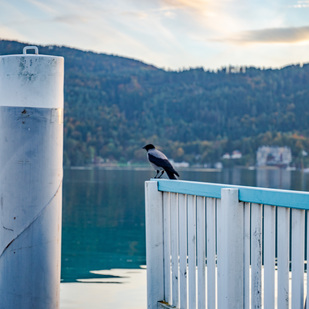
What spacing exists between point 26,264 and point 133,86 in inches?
3561

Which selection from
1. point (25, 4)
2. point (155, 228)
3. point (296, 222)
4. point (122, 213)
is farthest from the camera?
point (25, 4)

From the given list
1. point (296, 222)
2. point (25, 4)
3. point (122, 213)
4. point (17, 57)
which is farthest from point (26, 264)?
point (25, 4)

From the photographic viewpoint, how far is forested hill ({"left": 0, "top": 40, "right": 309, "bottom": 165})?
8912cm

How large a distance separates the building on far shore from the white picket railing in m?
93.7

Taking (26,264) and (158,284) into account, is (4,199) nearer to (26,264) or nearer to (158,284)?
(26,264)

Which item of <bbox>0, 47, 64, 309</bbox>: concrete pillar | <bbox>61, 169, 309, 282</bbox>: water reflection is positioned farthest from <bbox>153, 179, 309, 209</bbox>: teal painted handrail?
<bbox>61, 169, 309, 282</bbox>: water reflection

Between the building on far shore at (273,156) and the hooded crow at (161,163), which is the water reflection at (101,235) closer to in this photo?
the hooded crow at (161,163)

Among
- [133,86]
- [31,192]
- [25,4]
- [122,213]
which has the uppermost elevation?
[25,4]

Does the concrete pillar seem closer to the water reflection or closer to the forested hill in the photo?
the water reflection

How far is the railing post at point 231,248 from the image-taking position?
121 inches

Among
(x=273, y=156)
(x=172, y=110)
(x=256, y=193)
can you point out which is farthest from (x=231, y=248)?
(x=273, y=156)

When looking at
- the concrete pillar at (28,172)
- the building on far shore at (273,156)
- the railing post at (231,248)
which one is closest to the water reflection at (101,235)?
the concrete pillar at (28,172)

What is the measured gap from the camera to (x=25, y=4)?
87688mm

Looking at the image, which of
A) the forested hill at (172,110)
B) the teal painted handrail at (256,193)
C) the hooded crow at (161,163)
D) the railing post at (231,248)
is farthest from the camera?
the forested hill at (172,110)
